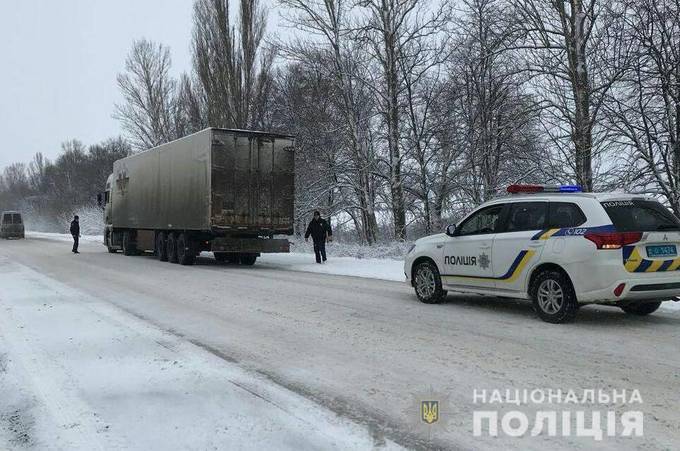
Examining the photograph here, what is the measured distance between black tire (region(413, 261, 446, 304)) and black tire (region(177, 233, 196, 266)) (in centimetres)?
1003

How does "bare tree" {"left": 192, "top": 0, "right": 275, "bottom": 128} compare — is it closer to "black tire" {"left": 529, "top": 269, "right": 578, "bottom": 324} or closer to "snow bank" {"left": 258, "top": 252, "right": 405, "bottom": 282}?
"snow bank" {"left": 258, "top": 252, "right": 405, "bottom": 282}

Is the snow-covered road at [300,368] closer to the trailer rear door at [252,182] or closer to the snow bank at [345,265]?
the snow bank at [345,265]

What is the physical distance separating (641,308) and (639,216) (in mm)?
1581

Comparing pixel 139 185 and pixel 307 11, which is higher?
pixel 307 11

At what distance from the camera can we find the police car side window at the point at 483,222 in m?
8.68

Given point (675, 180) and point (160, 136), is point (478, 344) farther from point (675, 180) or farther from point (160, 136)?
point (160, 136)

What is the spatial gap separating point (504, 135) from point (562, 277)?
504 inches

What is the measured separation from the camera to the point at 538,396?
4.68 m

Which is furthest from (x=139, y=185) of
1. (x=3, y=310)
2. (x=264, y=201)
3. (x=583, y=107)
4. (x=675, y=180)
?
(x=675, y=180)

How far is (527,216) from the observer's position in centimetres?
817

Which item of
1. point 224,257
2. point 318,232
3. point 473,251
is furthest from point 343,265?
point 473,251

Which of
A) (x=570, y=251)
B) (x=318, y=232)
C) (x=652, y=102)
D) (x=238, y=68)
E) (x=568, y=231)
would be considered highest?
(x=238, y=68)

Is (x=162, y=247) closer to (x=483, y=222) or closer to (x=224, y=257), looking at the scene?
(x=224, y=257)

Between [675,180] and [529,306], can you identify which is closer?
[529,306]
